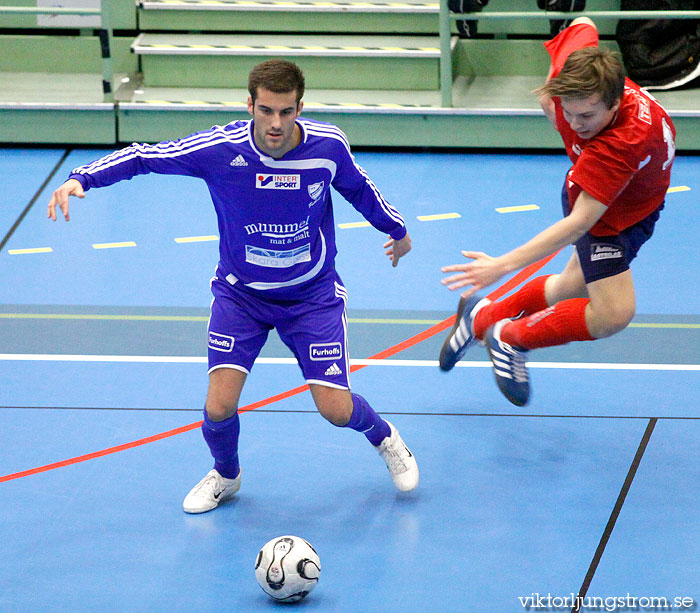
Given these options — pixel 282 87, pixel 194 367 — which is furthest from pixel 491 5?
pixel 282 87

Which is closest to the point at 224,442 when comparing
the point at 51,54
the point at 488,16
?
the point at 488,16

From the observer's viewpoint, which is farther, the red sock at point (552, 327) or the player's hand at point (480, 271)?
the red sock at point (552, 327)

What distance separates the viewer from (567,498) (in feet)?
14.6

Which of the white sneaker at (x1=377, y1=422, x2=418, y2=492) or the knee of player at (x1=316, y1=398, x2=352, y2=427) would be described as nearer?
the knee of player at (x1=316, y1=398, x2=352, y2=427)

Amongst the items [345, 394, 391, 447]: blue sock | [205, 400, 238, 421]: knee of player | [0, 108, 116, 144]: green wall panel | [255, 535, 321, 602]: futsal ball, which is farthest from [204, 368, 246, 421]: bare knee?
[0, 108, 116, 144]: green wall panel

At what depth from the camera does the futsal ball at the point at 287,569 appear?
369cm

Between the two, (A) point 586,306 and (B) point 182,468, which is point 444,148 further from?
(B) point 182,468

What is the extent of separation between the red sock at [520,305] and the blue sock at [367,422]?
0.97 m

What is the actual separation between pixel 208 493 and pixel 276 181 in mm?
1338

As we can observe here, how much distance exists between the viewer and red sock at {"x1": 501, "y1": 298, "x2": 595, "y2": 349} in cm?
484

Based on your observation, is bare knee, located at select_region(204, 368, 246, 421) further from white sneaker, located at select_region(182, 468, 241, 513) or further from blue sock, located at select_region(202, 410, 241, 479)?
white sneaker, located at select_region(182, 468, 241, 513)

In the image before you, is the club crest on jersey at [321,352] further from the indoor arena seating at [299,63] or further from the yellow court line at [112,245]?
the indoor arena seating at [299,63]

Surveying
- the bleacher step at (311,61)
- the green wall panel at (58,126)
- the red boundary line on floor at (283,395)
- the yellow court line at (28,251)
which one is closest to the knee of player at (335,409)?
the red boundary line on floor at (283,395)

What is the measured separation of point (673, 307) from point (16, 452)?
390 cm
